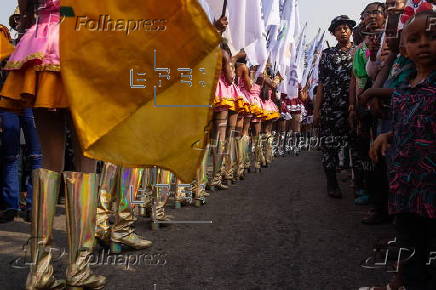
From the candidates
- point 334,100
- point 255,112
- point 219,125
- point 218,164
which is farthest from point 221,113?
point 255,112

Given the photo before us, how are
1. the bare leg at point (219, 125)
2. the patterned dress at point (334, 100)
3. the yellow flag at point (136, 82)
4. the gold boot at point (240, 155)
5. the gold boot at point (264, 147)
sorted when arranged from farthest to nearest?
the gold boot at point (264, 147) → the gold boot at point (240, 155) → the bare leg at point (219, 125) → the patterned dress at point (334, 100) → the yellow flag at point (136, 82)

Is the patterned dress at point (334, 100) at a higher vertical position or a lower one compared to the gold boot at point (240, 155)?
higher

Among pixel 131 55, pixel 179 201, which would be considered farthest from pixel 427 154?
pixel 179 201

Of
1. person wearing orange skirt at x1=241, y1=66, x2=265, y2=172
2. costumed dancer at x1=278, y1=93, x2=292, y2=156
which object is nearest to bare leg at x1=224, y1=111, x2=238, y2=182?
person wearing orange skirt at x1=241, y1=66, x2=265, y2=172

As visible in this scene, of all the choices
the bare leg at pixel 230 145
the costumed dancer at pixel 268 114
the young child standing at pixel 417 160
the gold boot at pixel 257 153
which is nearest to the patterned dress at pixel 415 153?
the young child standing at pixel 417 160

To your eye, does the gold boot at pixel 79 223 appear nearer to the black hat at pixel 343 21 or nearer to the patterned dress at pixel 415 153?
the patterned dress at pixel 415 153

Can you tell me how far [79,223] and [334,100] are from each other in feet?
12.8

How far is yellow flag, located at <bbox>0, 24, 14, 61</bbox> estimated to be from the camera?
3.43 metres

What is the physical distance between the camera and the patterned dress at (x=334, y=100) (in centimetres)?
532

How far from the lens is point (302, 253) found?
2965 millimetres

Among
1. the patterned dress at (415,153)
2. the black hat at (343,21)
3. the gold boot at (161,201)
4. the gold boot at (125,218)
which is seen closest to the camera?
the patterned dress at (415,153)

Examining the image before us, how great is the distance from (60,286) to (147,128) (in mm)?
1011

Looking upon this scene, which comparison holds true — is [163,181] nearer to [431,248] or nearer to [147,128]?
[147,128]

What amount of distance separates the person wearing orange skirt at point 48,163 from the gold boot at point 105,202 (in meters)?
0.76
